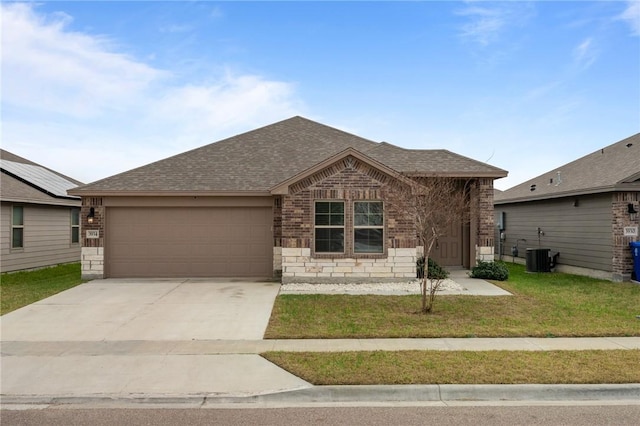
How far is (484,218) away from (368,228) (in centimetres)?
452

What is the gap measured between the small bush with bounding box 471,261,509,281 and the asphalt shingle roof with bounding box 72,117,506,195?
2993 millimetres

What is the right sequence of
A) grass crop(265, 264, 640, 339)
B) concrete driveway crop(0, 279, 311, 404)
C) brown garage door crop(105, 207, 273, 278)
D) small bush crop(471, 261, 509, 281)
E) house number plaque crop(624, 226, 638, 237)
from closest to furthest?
1. concrete driveway crop(0, 279, 311, 404)
2. grass crop(265, 264, 640, 339)
3. house number plaque crop(624, 226, 638, 237)
4. small bush crop(471, 261, 509, 281)
5. brown garage door crop(105, 207, 273, 278)

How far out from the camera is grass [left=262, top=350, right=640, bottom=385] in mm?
5266

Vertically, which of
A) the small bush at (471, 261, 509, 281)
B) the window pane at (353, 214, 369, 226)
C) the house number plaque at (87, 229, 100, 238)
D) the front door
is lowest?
the small bush at (471, 261, 509, 281)

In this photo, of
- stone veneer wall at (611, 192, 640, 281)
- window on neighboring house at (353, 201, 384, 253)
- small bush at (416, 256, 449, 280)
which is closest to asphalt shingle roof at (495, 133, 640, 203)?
stone veneer wall at (611, 192, 640, 281)

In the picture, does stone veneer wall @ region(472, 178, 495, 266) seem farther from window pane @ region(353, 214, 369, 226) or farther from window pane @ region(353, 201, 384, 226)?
window pane @ region(353, 214, 369, 226)

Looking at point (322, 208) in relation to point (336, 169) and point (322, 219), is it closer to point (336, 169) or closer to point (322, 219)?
point (322, 219)

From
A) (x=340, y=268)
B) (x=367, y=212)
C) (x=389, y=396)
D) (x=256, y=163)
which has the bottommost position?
(x=389, y=396)

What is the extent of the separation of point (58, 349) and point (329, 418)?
487cm

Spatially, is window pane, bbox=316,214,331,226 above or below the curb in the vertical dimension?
above

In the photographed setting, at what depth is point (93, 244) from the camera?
13930 millimetres

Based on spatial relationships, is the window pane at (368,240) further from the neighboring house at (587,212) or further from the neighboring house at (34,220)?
the neighboring house at (34,220)

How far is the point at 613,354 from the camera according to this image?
624cm

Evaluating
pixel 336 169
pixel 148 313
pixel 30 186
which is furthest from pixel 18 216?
pixel 336 169
